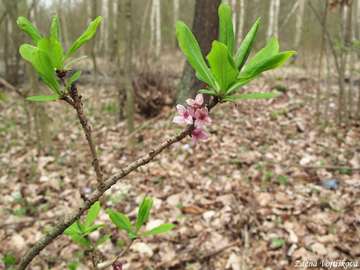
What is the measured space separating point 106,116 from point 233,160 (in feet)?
9.97

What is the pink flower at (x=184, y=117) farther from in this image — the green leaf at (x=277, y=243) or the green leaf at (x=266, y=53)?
the green leaf at (x=277, y=243)

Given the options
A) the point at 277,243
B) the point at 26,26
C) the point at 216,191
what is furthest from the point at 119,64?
the point at 26,26

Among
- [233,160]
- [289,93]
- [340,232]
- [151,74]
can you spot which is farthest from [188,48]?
[289,93]

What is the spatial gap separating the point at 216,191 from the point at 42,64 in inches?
115

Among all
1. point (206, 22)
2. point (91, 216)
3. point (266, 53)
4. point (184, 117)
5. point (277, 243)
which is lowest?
point (277, 243)

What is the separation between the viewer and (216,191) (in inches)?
129

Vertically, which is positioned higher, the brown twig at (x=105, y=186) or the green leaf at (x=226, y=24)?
the green leaf at (x=226, y=24)

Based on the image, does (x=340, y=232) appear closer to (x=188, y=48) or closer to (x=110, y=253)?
(x=110, y=253)

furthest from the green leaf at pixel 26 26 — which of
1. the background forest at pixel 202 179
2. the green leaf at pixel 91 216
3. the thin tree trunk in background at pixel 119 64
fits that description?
the thin tree trunk in background at pixel 119 64

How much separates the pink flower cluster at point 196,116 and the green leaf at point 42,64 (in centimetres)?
21

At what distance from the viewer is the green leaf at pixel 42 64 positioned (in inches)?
19.6

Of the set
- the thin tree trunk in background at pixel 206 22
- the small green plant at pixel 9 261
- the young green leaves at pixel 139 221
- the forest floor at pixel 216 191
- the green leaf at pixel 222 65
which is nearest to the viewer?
the green leaf at pixel 222 65

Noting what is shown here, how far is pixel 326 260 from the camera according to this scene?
2.33 metres

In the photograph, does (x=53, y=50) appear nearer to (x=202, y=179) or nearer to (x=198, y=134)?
(x=198, y=134)
